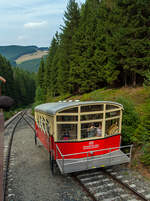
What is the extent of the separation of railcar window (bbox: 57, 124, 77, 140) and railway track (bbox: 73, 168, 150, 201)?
209 cm

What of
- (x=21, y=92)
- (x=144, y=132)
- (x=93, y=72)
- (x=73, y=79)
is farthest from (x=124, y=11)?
(x=21, y=92)

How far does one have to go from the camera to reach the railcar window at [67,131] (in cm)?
881

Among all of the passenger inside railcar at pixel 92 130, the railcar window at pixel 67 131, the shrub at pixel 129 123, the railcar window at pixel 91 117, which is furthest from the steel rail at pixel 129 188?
the shrub at pixel 129 123

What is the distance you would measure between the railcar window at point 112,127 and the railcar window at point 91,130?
528 millimetres

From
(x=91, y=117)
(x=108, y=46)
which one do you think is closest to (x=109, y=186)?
(x=91, y=117)

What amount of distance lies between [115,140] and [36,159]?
5594 mm

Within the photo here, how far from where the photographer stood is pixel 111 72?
963 inches

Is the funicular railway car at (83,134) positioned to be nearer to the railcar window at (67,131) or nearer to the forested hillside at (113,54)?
the railcar window at (67,131)

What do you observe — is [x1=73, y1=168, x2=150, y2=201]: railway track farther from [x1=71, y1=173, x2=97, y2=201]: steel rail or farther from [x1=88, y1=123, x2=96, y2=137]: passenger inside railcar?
[x1=88, y1=123, x2=96, y2=137]: passenger inside railcar

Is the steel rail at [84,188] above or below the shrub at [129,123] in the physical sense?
below

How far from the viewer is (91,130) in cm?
909

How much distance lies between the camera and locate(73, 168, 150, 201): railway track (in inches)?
278

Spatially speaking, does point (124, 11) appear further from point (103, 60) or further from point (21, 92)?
point (21, 92)

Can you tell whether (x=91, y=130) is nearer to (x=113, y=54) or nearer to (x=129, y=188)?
(x=129, y=188)
